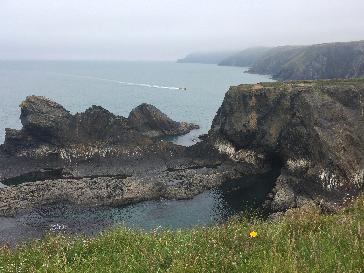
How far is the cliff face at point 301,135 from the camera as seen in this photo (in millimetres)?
51562

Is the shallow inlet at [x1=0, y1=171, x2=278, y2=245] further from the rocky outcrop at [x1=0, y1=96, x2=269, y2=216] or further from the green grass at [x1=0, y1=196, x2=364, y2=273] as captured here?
the green grass at [x1=0, y1=196, x2=364, y2=273]

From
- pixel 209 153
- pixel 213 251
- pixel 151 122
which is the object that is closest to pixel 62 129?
pixel 151 122

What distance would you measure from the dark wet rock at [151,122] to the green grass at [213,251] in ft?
248

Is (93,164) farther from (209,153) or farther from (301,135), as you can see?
(301,135)

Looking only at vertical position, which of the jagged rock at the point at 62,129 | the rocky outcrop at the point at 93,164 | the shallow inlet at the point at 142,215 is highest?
the jagged rock at the point at 62,129

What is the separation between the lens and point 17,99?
162625 millimetres

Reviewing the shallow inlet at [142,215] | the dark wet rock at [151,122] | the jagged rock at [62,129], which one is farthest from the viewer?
the dark wet rock at [151,122]

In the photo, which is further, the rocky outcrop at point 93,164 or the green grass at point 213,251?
the rocky outcrop at point 93,164

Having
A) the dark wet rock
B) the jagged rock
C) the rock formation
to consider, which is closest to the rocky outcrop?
the jagged rock

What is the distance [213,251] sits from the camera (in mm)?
9734

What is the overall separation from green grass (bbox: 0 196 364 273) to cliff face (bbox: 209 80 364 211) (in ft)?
112

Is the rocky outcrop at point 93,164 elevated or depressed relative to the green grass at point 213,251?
depressed

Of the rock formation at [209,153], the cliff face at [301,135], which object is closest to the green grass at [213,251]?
the cliff face at [301,135]

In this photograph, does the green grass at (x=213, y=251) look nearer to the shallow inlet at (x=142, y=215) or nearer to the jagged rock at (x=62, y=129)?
the shallow inlet at (x=142, y=215)
